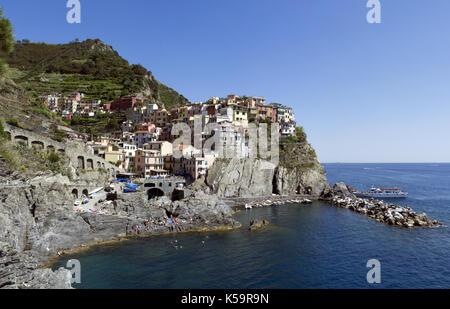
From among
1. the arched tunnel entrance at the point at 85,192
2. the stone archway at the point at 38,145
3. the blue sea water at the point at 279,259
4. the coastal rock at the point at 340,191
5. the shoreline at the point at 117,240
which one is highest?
the stone archway at the point at 38,145

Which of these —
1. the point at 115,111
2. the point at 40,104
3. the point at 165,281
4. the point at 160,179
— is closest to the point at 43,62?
the point at 115,111

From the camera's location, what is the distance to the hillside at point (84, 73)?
108 metres

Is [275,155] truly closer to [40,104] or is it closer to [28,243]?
[28,243]

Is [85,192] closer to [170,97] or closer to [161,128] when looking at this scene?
[161,128]

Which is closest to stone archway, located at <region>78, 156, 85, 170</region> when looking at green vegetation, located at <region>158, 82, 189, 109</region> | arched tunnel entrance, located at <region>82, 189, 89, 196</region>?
arched tunnel entrance, located at <region>82, 189, 89, 196</region>

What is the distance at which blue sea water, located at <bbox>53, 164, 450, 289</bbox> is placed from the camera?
26.2 metres

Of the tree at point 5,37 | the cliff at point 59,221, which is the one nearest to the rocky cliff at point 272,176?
the cliff at point 59,221

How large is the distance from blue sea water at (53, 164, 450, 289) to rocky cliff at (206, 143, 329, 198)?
17.8 m

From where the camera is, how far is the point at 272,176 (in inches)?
2781

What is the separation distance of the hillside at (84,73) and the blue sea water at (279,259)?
275ft

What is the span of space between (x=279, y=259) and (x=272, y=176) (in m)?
40.3

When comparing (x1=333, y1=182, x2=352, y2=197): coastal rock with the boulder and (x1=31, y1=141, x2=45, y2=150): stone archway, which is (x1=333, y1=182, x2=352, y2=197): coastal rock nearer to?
the boulder

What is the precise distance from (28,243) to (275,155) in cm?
5857

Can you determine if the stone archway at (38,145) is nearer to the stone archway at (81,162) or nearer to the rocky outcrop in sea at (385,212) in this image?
the stone archway at (81,162)
